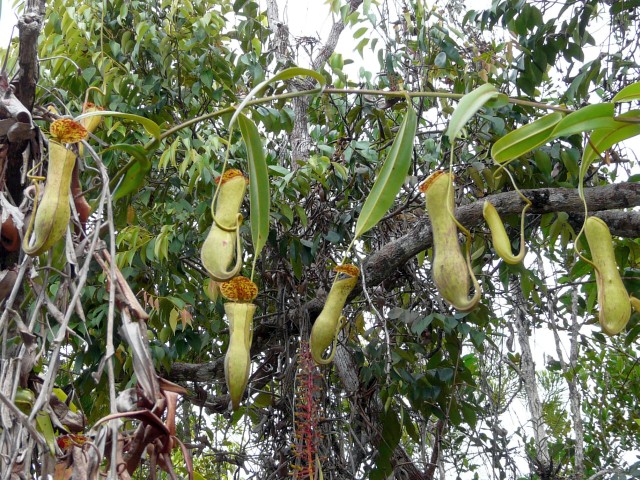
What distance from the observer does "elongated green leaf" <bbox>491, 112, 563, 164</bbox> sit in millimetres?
758

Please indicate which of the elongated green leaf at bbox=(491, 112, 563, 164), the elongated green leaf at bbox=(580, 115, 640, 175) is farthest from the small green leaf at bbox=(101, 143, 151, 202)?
the elongated green leaf at bbox=(580, 115, 640, 175)

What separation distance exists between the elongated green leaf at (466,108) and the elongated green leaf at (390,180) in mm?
66

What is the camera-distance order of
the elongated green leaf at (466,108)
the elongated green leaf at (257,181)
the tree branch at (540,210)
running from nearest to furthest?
the elongated green leaf at (466,108), the elongated green leaf at (257,181), the tree branch at (540,210)

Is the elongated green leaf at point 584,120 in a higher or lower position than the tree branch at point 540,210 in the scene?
lower

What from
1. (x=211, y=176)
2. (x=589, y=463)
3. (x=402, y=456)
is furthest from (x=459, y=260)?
(x=589, y=463)

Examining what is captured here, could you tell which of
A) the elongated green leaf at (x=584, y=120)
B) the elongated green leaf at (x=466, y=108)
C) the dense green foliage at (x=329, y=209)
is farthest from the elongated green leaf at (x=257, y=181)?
the dense green foliage at (x=329, y=209)

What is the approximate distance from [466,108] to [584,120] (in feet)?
0.44

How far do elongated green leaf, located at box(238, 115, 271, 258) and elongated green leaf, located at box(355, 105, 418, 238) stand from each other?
0.41ft

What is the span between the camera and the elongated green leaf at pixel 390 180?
749mm

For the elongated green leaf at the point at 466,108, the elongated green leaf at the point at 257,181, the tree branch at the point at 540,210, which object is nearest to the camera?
the elongated green leaf at the point at 466,108

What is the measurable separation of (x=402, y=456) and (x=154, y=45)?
4.78 ft

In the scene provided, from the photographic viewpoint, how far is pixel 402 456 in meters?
1.92

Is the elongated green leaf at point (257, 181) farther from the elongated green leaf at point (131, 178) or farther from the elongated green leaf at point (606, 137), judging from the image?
the elongated green leaf at point (606, 137)

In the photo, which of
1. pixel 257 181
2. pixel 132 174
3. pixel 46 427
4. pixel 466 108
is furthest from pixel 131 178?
pixel 466 108
